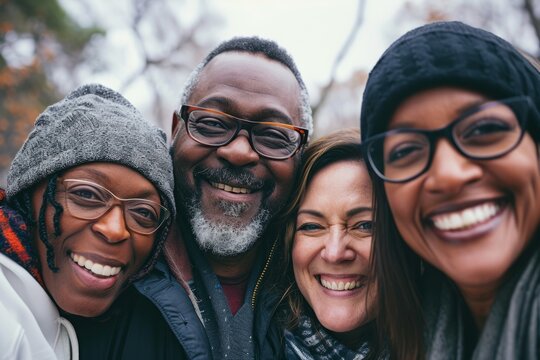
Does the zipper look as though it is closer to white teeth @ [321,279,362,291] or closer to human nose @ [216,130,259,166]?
white teeth @ [321,279,362,291]

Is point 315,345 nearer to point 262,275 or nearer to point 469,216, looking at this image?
point 262,275

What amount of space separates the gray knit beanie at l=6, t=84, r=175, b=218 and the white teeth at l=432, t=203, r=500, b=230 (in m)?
1.43

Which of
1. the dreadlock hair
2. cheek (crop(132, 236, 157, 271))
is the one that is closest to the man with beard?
cheek (crop(132, 236, 157, 271))

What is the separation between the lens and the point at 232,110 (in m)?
2.75

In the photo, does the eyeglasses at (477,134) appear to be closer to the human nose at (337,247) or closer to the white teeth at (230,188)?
the human nose at (337,247)

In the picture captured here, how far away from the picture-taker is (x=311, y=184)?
2.75 m

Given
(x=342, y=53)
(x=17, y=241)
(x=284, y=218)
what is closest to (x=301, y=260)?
(x=284, y=218)

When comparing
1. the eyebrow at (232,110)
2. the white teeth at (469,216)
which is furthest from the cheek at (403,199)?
the eyebrow at (232,110)

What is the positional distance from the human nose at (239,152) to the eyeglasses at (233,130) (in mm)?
26

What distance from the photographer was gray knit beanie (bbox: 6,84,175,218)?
211cm

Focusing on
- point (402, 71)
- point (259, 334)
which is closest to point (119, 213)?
point (259, 334)

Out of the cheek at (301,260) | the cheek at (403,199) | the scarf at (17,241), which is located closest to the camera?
the cheek at (403,199)

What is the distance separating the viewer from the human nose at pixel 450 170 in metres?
1.56

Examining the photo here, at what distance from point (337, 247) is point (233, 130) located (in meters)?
1.00
